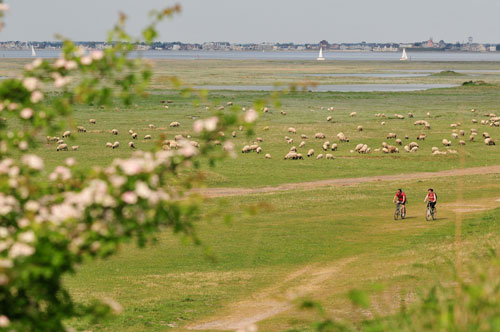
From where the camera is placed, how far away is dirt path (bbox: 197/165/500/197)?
47375 mm

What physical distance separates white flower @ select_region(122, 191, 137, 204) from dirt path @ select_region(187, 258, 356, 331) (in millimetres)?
12245

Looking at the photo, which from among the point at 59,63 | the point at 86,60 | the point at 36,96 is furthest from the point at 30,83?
the point at 86,60

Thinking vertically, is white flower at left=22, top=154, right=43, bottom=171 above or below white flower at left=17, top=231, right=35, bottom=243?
above

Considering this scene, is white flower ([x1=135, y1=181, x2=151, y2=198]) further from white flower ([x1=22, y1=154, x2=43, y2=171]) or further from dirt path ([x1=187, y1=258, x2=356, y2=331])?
dirt path ([x1=187, y1=258, x2=356, y2=331])

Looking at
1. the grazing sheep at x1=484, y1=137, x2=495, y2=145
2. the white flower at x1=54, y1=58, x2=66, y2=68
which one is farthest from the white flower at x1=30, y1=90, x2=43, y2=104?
the grazing sheep at x1=484, y1=137, x2=495, y2=145

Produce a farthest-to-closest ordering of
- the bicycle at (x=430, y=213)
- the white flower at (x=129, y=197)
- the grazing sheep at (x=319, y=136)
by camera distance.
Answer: the grazing sheep at (x=319, y=136), the bicycle at (x=430, y=213), the white flower at (x=129, y=197)

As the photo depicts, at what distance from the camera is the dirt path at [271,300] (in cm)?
2183

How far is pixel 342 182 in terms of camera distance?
51.7 m

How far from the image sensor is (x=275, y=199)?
43312 mm

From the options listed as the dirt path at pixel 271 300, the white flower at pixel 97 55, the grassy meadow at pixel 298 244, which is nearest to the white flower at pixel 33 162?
the grassy meadow at pixel 298 244

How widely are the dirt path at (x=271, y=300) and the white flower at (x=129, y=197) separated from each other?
12245mm

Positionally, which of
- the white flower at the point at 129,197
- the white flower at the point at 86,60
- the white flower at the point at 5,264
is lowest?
the white flower at the point at 5,264

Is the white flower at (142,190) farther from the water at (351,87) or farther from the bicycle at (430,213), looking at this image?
the water at (351,87)

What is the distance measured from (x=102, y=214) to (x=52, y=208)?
44cm
